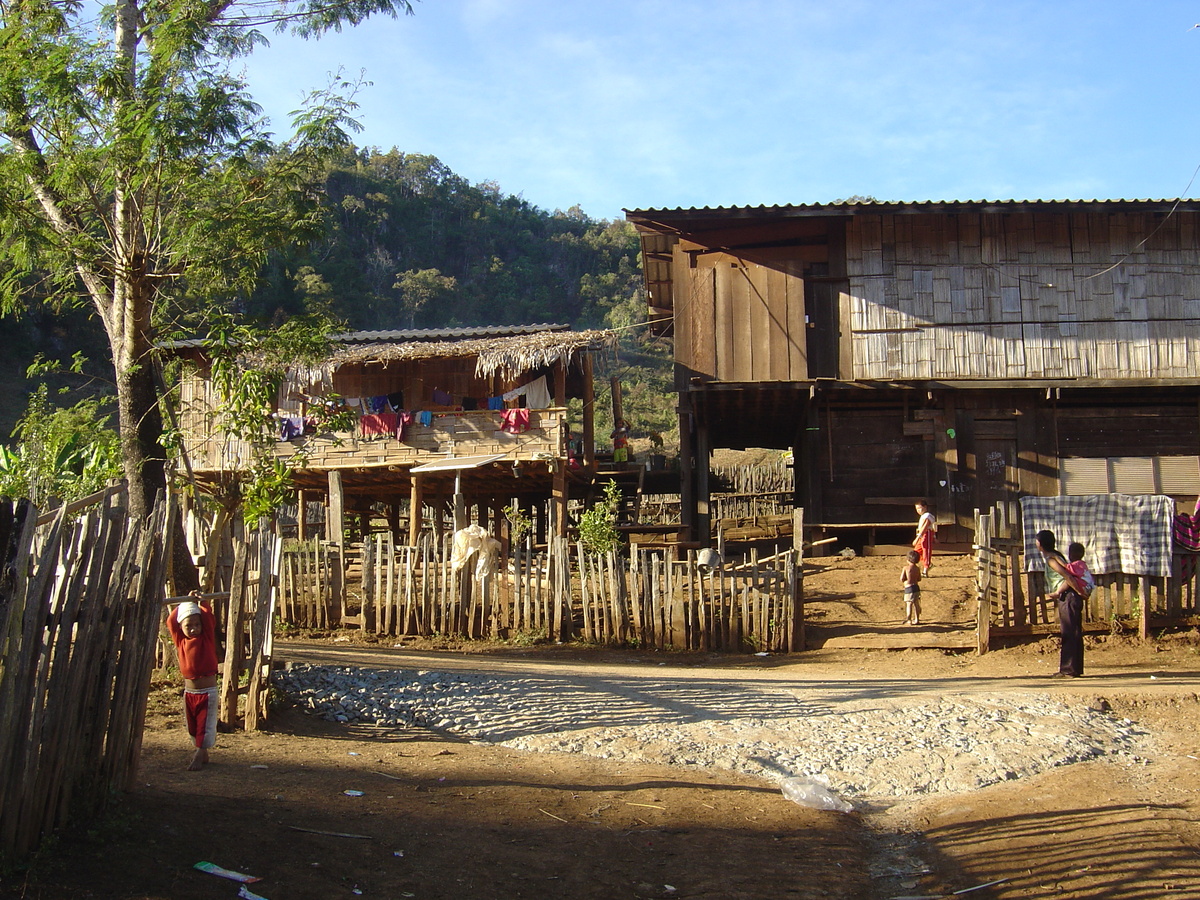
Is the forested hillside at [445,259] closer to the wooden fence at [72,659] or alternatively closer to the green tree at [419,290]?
the green tree at [419,290]

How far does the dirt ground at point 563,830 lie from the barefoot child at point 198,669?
0.77 ft

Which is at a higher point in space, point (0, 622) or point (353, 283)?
point (353, 283)

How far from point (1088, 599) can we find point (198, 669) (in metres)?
9.37

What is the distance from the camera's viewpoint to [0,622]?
3900 mm

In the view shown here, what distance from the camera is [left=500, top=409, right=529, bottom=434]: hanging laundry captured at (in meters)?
17.4

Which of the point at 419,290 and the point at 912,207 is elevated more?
the point at 419,290

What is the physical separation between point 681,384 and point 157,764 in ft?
42.7

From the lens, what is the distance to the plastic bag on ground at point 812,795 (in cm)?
624

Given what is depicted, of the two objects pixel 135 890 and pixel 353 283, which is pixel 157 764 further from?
pixel 353 283

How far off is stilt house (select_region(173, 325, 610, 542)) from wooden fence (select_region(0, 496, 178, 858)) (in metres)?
10.2

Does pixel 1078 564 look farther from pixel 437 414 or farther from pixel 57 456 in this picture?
pixel 57 456

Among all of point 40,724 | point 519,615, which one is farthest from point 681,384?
point 40,724

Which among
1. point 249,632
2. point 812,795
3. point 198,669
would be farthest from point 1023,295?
point 198,669

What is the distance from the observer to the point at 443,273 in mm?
49812
